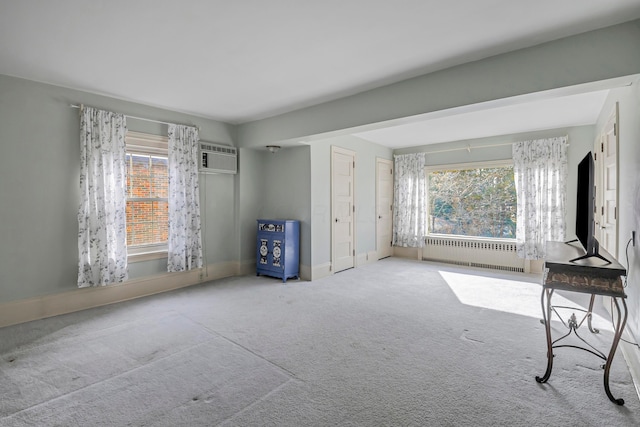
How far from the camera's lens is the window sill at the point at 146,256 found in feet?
13.3

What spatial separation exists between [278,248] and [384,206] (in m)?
2.94

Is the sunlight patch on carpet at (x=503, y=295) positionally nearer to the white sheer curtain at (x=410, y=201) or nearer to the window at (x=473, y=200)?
the window at (x=473, y=200)

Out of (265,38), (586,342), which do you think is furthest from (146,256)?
(586,342)

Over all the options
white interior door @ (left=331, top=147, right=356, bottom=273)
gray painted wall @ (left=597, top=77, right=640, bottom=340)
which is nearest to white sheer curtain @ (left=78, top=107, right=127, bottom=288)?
white interior door @ (left=331, top=147, right=356, bottom=273)

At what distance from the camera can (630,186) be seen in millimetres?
2422

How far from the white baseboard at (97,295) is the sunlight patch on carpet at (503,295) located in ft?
12.2

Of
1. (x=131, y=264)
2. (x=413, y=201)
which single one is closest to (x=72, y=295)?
(x=131, y=264)

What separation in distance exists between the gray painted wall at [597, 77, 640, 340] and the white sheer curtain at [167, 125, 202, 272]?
4737 mm

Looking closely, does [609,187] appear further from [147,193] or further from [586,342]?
[147,193]

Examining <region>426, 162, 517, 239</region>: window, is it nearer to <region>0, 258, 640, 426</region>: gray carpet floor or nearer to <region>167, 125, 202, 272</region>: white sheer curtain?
<region>0, 258, 640, 426</region>: gray carpet floor

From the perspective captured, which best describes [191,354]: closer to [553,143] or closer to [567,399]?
[567,399]

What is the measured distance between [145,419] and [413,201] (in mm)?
5931

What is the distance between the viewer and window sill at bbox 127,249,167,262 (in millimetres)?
4043

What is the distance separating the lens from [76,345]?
8.89 ft
